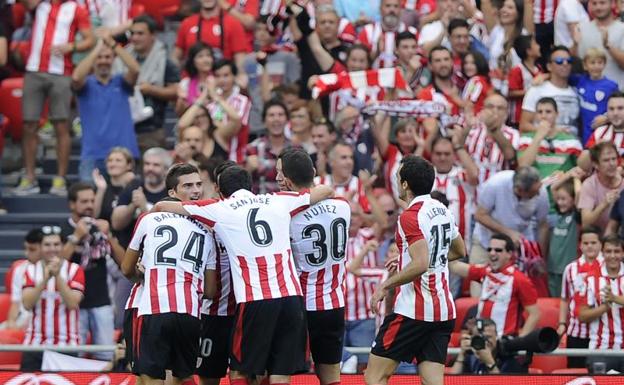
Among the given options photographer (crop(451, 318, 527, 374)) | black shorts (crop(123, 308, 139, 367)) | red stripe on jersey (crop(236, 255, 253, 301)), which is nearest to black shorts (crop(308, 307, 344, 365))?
red stripe on jersey (crop(236, 255, 253, 301))

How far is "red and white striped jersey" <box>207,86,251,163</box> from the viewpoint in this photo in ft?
57.3

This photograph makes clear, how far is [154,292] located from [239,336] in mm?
712

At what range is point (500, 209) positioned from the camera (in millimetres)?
16141

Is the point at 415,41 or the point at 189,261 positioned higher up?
the point at 415,41

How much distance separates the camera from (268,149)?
17.4 meters

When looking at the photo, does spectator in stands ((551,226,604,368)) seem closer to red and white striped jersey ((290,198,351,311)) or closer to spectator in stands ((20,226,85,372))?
red and white striped jersey ((290,198,351,311))

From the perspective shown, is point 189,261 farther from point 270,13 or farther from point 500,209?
point 270,13

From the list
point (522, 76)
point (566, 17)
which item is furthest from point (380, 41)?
point (566, 17)

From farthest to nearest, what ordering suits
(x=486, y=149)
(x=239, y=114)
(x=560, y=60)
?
(x=239, y=114)
(x=560, y=60)
(x=486, y=149)

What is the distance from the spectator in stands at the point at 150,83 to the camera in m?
18.6

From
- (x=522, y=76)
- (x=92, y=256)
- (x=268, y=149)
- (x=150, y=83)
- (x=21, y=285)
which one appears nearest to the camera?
(x=21, y=285)

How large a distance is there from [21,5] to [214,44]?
2.53 meters

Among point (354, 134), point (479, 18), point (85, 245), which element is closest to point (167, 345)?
point (85, 245)

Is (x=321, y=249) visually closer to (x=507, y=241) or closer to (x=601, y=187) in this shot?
(x=507, y=241)
